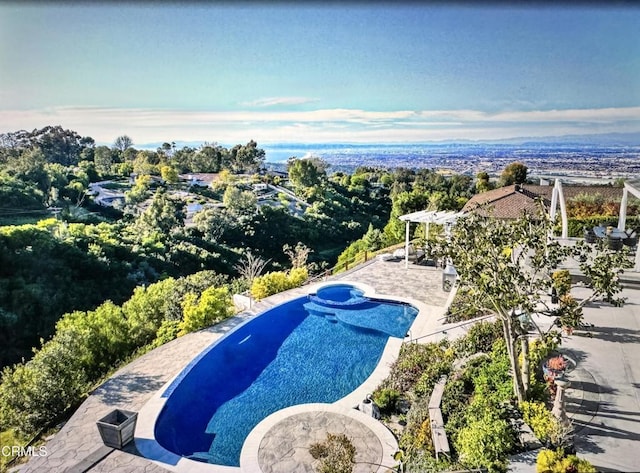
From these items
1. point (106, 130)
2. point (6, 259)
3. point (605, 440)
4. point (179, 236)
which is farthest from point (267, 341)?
point (106, 130)

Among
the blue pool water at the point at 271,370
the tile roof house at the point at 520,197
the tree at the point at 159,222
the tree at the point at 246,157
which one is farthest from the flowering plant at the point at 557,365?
the tree at the point at 246,157

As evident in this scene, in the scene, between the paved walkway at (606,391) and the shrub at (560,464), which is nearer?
the shrub at (560,464)

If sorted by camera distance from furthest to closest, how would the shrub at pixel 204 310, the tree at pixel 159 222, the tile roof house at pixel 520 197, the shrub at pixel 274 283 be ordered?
1. the tree at pixel 159 222
2. the tile roof house at pixel 520 197
3. the shrub at pixel 274 283
4. the shrub at pixel 204 310

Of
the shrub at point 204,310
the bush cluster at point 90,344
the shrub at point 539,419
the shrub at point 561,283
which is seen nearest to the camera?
the shrub at point 539,419

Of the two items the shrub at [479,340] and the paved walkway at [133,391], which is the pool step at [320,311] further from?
the shrub at [479,340]

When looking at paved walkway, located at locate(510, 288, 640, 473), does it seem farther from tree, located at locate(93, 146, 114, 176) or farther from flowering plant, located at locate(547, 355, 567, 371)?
tree, located at locate(93, 146, 114, 176)

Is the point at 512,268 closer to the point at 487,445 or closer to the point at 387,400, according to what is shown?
the point at 487,445
